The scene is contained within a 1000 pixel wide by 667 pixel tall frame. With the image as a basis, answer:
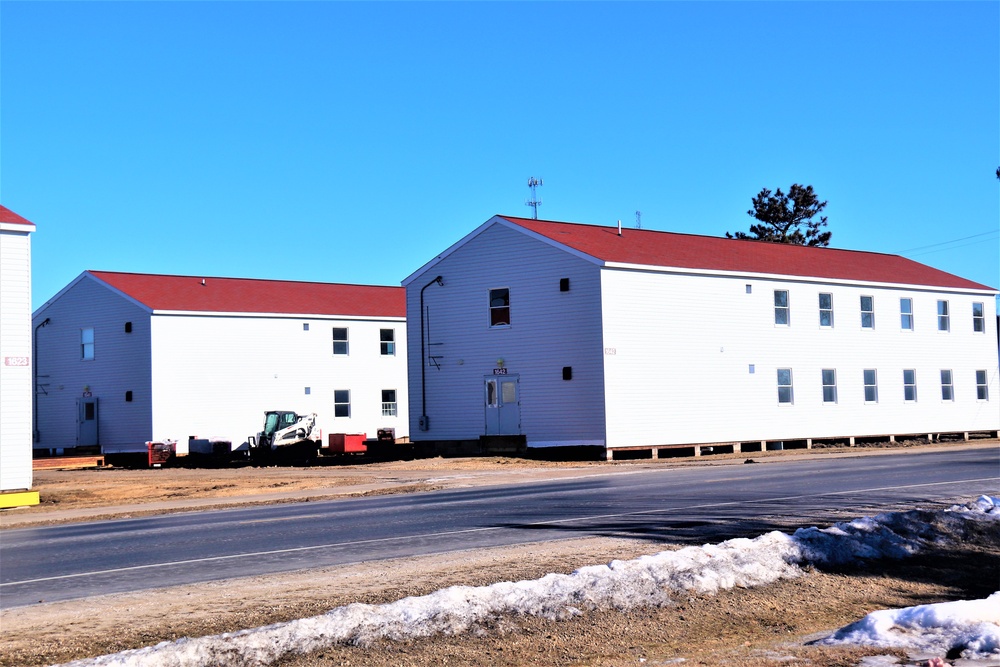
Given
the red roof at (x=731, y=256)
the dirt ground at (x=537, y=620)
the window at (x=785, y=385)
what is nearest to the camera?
the dirt ground at (x=537, y=620)

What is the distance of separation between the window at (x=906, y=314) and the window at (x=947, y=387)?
315 centimetres

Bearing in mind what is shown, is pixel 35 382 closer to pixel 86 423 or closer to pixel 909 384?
pixel 86 423

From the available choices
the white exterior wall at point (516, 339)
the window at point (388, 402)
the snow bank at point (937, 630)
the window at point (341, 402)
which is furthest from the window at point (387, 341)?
the snow bank at point (937, 630)

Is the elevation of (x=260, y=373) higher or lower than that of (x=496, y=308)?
lower

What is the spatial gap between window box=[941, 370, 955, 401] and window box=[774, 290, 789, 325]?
10.3m

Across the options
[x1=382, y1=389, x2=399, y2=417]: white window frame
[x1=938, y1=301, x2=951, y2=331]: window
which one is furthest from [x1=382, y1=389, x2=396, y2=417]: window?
[x1=938, y1=301, x2=951, y2=331]: window

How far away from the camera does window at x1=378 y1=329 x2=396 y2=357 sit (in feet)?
175

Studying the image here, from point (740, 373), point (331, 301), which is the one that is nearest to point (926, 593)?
point (740, 373)

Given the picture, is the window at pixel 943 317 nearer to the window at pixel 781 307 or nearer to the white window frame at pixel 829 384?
the white window frame at pixel 829 384

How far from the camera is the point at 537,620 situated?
28.2ft

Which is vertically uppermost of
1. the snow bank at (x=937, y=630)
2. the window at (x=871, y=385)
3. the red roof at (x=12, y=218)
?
the red roof at (x=12, y=218)

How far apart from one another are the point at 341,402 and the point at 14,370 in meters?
24.9

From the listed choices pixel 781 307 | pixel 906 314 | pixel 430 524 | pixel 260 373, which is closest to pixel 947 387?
pixel 906 314

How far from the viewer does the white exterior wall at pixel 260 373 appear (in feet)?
150
